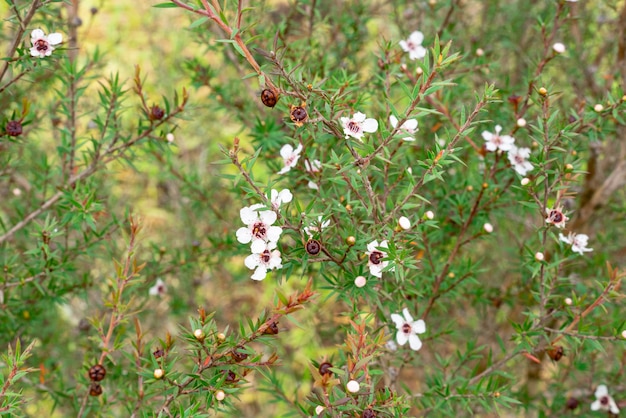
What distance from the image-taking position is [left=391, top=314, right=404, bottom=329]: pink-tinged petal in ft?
4.49

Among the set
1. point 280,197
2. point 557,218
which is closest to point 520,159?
point 557,218

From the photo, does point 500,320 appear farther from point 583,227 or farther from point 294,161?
point 294,161

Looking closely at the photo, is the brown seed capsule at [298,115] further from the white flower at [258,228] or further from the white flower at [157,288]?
the white flower at [157,288]

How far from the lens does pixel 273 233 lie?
110cm

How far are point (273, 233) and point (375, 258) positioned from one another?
0.71ft

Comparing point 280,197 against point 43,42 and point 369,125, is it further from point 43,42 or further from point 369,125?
point 43,42

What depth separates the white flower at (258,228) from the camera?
110cm

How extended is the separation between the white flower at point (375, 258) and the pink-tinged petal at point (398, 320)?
235 mm

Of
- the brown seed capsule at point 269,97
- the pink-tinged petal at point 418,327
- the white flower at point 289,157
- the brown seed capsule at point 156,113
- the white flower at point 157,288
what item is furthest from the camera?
the white flower at point 157,288

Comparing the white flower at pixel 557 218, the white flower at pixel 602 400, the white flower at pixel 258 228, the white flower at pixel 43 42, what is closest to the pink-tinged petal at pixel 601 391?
the white flower at pixel 602 400

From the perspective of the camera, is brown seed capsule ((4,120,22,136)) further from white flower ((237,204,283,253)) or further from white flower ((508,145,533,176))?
white flower ((508,145,533,176))

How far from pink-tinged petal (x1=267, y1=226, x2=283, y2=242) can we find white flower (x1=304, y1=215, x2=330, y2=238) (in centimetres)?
6

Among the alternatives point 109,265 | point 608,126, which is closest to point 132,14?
point 109,265

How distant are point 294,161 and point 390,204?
230mm
